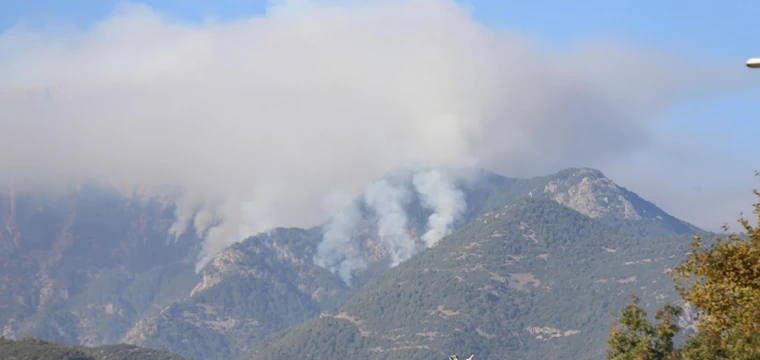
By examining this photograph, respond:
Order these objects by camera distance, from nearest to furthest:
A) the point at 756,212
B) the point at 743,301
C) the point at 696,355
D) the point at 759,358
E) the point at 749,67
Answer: the point at 749,67
the point at 743,301
the point at 756,212
the point at 759,358
the point at 696,355

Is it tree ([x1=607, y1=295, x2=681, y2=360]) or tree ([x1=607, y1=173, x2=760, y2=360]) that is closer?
tree ([x1=607, y1=173, x2=760, y2=360])

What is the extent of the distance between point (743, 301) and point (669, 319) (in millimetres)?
46962

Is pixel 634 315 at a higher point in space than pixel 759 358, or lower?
higher

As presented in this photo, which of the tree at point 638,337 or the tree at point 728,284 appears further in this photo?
the tree at point 638,337

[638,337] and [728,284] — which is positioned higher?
[638,337]

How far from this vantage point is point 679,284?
3639 inches

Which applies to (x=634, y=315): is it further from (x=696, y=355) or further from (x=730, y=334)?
(x=730, y=334)

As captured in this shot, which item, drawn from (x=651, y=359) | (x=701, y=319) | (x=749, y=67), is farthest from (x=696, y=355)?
(x=749, y=67)

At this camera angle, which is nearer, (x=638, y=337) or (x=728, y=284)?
(x=728, y=284)

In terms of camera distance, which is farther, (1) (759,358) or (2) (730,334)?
(1) (759,358)

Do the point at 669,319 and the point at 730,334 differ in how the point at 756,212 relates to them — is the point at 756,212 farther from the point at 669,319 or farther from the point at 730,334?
the point at 669,319

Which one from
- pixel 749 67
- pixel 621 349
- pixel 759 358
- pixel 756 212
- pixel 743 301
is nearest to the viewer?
pixel 749 67

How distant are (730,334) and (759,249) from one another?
8.22m

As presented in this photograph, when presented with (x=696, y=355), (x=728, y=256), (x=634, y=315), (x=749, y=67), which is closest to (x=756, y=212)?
(x=728, y=256)
